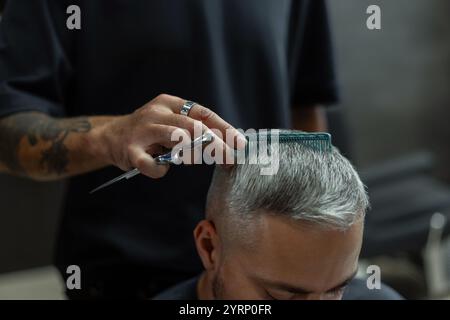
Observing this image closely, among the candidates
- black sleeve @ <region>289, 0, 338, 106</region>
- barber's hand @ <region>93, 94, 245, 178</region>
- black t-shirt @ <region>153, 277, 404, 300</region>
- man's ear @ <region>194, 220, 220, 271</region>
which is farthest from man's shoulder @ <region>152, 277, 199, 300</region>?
black sleeve @ <region>289, 0, 338, 106</region>

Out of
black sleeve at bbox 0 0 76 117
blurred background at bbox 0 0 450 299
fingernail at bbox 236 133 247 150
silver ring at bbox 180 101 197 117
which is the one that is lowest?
blurred background at bbox 0 0 450 299

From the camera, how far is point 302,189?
102cm

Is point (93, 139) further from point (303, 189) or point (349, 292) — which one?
point (349, 292)

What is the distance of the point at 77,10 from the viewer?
117 cm

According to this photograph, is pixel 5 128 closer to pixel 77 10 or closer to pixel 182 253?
pixel 77 10

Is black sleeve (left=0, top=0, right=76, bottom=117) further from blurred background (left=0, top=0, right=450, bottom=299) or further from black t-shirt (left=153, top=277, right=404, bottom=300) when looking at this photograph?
blurred background (left=0, top=0, right=450, bottom=299)

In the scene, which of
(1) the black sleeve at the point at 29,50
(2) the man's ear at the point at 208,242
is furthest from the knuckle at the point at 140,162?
(1) the black sleeve at the point at 29,50

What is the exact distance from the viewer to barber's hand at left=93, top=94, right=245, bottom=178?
2.97 ft

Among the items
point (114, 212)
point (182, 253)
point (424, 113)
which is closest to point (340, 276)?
point (182, 253)

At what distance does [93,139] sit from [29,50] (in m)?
0.24

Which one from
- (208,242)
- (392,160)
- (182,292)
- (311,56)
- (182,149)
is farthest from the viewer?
(392,160)

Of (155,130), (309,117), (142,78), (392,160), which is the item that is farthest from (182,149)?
(392,160)

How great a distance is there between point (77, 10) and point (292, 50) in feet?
1.58

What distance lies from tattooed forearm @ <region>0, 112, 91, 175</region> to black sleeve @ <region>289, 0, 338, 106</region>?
523 mm
